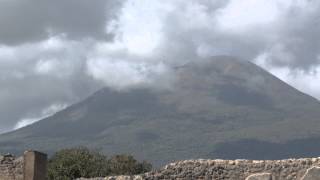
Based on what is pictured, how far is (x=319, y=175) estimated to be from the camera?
1947 centimetres

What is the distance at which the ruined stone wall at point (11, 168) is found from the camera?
29.6 metres

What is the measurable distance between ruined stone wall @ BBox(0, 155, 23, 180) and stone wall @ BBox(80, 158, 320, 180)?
7.96 meters

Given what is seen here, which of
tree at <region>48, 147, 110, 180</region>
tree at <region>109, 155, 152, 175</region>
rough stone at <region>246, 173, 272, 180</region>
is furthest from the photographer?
tree at <region>109, 155, 152, 175</region>

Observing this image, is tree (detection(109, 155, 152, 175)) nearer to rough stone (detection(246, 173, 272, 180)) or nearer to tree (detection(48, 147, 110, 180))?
tree (detection(48, 147, 110, 180))

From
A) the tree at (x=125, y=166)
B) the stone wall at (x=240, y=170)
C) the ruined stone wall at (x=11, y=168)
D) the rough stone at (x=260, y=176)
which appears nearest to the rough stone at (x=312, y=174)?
the stone wall at (x=240, y=170)

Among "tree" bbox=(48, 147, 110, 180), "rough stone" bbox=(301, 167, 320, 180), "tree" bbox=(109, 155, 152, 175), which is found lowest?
"rough stone" bbox=(301, 167, 320, 180)

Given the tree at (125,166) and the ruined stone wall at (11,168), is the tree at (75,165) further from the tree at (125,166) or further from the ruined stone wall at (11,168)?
the ruined stone wall at (11,168)

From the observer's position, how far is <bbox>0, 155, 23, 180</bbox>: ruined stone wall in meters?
29.6

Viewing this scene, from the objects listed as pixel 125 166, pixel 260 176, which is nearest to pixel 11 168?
pixel 260 176

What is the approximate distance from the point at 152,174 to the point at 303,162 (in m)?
4.10

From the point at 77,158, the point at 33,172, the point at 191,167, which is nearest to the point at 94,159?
the point at 77,158

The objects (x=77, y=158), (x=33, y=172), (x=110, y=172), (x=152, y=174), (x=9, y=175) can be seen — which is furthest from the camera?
(x=110, y=172)

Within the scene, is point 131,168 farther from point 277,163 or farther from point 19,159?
point 277,163

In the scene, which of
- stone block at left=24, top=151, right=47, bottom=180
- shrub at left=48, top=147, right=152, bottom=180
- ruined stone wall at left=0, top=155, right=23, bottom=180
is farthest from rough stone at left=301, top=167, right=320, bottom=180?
shrub at left=48, top=147, right=152, bottom=180
